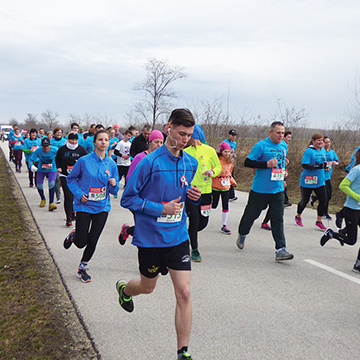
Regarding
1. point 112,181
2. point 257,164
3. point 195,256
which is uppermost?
point 257,164

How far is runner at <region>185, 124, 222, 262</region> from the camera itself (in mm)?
5391

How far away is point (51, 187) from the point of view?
9.31 m

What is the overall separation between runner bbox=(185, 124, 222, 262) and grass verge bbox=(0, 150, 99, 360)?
2.00m

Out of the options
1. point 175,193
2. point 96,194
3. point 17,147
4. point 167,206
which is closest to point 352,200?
point 175,193

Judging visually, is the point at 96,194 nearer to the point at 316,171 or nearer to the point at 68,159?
the point at 68,159

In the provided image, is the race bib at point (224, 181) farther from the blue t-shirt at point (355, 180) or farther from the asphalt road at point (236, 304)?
the blue t-shirt at point (355, 180)

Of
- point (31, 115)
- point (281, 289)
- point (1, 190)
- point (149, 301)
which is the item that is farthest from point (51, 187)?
point (31, 115)

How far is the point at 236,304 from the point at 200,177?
6.63ft

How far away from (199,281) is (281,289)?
1.01m

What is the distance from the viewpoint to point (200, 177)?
17.9 ft

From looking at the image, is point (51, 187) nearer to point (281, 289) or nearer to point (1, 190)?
point (1, 190)

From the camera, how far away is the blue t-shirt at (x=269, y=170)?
→ 18.4ft

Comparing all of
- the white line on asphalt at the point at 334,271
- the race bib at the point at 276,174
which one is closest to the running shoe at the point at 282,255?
the white line on asphalt at the point at 334,271

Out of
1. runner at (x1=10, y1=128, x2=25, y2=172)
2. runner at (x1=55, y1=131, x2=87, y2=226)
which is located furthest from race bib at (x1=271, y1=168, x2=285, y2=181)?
runner at (x1=10, y1=128, x2=25, y2=172)
